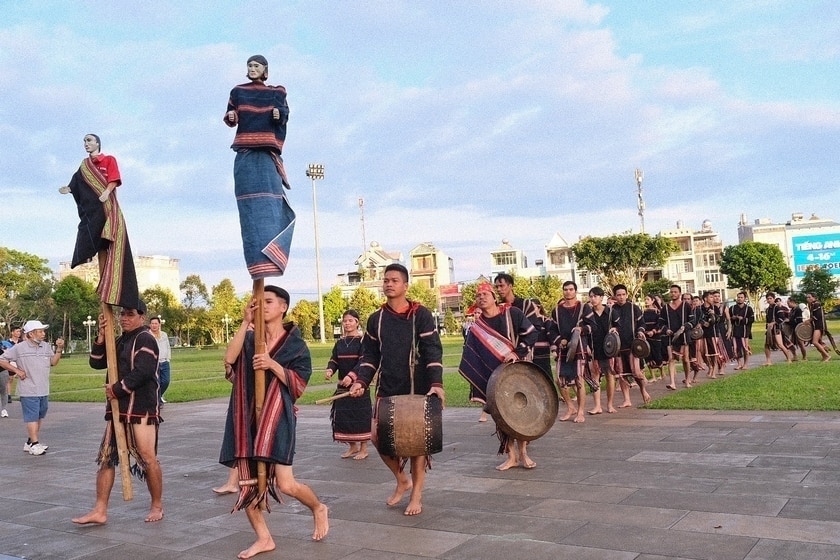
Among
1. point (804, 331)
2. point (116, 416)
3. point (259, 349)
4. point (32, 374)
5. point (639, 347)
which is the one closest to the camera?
point (259, 349)

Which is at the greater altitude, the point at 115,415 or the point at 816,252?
the point at 816,252

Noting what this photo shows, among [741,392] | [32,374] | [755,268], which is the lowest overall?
[741,392]

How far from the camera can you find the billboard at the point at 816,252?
87500 millimetres

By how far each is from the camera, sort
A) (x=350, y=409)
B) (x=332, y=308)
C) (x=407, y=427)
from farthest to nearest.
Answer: (x=332, y=308), (x=350, y=409), (x=407, y=427)

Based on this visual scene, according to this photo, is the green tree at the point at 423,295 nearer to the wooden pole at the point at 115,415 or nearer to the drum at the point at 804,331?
the drum at the point at 804,331

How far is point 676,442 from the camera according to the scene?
8.86m

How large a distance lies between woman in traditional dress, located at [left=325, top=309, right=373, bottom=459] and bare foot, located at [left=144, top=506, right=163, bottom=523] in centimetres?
272

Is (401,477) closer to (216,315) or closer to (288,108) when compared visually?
(288,108)

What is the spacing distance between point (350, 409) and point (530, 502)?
10.5 ft

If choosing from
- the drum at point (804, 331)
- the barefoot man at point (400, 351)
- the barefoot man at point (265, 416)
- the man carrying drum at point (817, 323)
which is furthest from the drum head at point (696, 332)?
the barefoot man at point (265, 416)

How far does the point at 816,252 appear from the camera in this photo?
88.4 m

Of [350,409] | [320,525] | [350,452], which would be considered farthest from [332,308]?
[320,525]

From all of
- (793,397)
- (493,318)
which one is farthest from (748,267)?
(493,318)

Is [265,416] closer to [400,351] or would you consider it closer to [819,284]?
[400,351]
